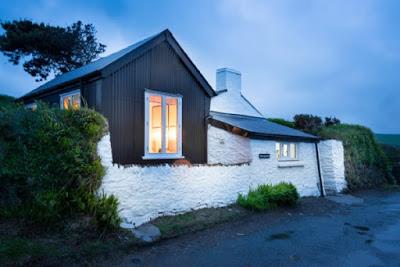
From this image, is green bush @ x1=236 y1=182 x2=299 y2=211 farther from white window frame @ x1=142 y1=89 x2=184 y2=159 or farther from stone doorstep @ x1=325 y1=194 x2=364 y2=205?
stone doorstep @ x1=325 y1=194 x2=364 y2=205

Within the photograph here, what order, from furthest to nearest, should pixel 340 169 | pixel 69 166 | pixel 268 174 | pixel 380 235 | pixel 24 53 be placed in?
pixel 24 53
pixel 340 169
pixel 268 174
pixel 380 235
pixel 69 166

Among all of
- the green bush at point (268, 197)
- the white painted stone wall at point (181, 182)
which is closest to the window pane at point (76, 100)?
the white painted stone wall at point (181, 182)

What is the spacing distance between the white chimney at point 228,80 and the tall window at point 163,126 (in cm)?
665

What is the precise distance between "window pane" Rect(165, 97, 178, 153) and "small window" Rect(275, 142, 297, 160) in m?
4.88

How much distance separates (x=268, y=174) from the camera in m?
11.9

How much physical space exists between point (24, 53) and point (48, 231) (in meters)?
24.2

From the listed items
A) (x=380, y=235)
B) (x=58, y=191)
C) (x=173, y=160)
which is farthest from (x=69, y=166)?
(x=380, y=235)

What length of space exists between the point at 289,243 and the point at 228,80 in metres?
11.9

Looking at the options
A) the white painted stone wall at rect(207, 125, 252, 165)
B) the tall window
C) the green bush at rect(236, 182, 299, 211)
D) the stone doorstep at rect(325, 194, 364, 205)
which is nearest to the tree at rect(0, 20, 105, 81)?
the tall window

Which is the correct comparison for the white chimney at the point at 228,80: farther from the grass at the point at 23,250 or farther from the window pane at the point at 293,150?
the grass at the point at 23,250

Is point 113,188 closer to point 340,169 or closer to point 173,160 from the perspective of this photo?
point 173,160

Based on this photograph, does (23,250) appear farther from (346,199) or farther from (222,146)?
(346,199)

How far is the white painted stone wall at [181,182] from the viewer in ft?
23.4

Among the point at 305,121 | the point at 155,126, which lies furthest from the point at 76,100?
the point at 305,121
